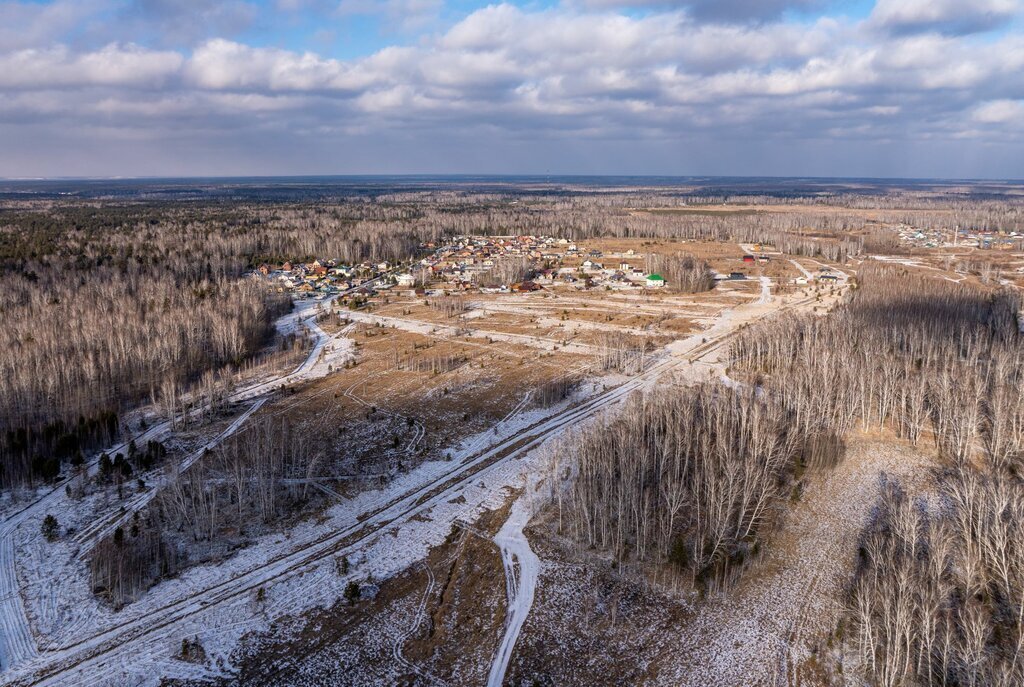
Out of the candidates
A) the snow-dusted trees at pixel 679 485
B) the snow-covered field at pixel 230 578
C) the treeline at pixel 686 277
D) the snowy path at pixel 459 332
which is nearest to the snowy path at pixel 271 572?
the snow-covered field at pixel 230 578

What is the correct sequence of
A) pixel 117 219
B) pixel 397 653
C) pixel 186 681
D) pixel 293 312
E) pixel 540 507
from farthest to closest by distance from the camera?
pixel 117 219 → pixel 293 312 → pixel 540 507 → pixel 397 653 → pixel 186 681

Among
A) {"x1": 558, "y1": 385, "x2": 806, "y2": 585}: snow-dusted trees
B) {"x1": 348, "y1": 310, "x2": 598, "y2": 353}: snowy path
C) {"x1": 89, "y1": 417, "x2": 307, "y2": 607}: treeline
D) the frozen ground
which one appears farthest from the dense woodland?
{"x1": 89, "y1": 417, "x2": 307, "y2": 607}: treeline

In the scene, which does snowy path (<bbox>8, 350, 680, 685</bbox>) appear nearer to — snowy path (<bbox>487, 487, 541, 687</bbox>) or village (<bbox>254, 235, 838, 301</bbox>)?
snowy path (<bbox>487, 487, 541, 687</bbox>)

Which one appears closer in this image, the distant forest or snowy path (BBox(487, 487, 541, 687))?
snowy path (BBox(487, 487, 541, 687))

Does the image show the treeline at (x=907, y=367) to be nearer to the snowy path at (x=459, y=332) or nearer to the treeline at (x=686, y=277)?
the snowy path at (x=459, y=332)

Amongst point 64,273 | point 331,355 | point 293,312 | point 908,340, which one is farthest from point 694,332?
point 64,273

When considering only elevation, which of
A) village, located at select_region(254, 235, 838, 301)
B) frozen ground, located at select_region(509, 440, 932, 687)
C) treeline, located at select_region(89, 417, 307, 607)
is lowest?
frozen ground, located at select_region(509, 440, 932, 687)

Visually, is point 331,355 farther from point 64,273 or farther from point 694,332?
point 64,273
